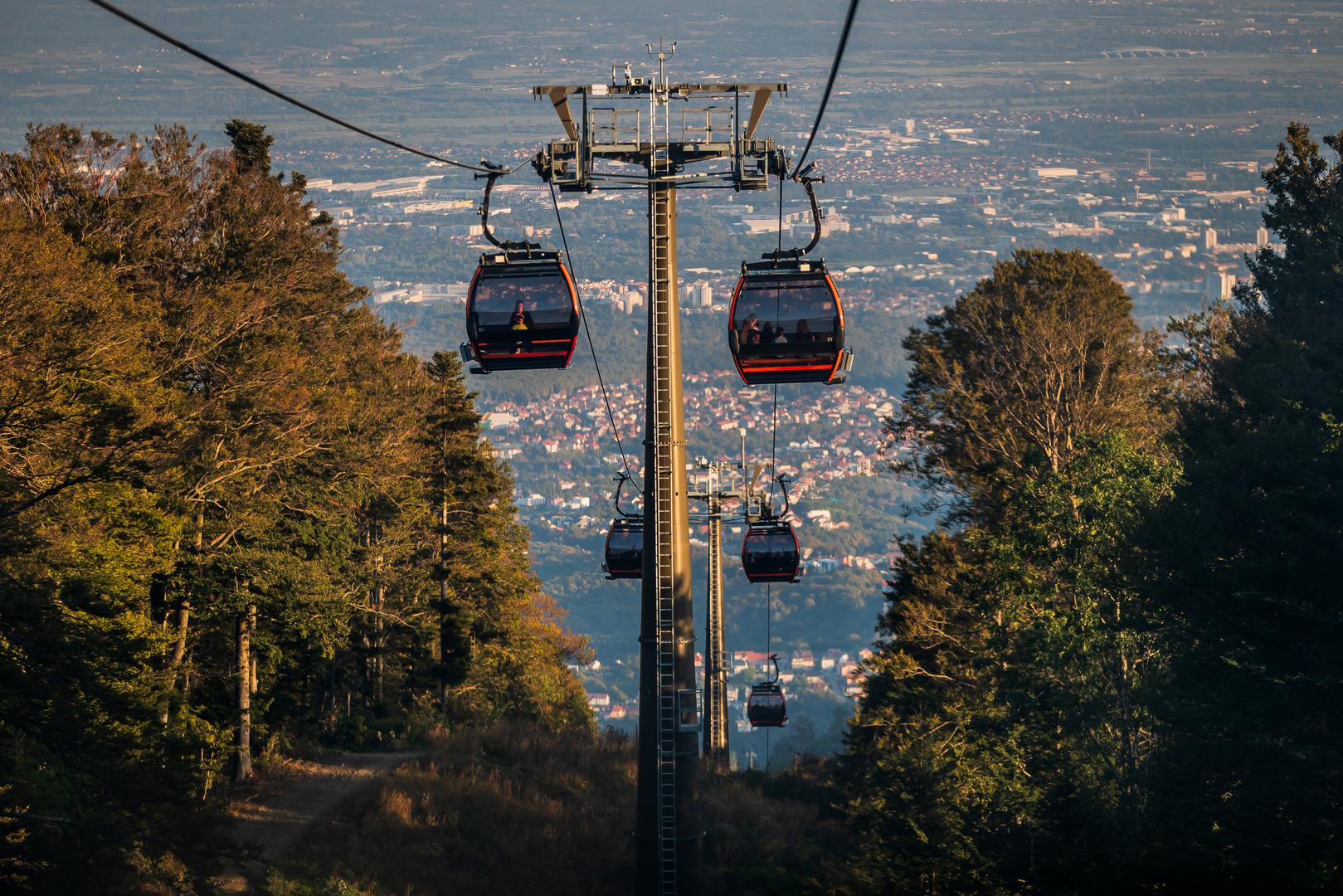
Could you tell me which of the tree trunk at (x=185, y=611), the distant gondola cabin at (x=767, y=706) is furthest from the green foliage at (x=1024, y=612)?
the tree trunk at (x=185, y=611)

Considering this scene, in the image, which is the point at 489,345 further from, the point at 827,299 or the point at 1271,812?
the point at 1271,812

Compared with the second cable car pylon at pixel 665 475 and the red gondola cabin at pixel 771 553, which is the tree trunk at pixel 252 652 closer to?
the second cable car pylon at pixel 665 475

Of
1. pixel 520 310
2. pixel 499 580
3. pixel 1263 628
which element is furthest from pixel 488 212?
pixel 499 580

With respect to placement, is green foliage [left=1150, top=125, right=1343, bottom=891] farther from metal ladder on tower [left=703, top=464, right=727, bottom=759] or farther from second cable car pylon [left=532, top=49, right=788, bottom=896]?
metal ladder on tower [left=703, top=464, right=727, bottom=759]

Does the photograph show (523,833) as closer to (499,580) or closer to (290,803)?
(290,803)

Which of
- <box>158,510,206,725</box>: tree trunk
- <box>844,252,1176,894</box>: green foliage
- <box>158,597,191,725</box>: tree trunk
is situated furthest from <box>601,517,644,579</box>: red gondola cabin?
<box>158,597,191,725</box>: tree trunk

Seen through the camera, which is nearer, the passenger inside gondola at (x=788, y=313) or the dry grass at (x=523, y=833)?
the passenger inside gondola at (x=788, y=313)

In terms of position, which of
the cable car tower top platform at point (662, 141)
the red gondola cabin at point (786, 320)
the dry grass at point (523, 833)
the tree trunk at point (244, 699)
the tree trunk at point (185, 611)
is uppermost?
the cable car tower top platform at point (662, 141)
